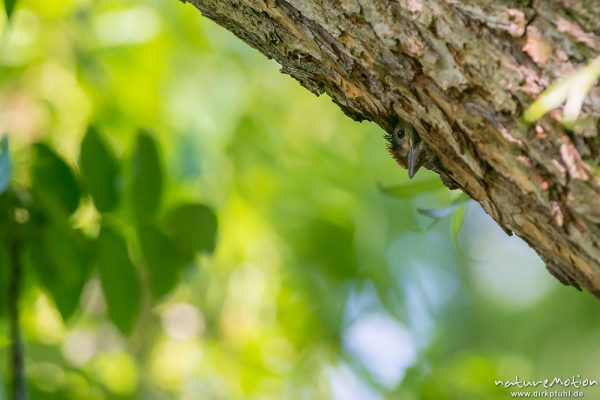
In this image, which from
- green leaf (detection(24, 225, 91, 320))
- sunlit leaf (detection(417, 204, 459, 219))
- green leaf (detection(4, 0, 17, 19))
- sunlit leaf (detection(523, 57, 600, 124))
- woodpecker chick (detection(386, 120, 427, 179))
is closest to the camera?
sunlit leaf (detection(523, 57, 600, 124))

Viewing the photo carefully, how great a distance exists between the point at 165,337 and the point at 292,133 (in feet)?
2.34

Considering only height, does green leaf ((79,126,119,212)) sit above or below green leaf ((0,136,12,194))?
below

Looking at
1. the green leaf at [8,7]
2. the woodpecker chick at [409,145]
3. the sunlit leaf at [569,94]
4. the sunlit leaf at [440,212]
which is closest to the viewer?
the sunlit leaf at [569,94]

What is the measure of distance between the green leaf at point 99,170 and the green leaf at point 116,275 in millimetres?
45

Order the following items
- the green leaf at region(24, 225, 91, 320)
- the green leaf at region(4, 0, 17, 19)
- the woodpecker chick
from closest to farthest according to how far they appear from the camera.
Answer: the woodpecker chick, the green leaf at region(4, 0, 17, 19), the green leaf at region(24, 225, 91, 320)

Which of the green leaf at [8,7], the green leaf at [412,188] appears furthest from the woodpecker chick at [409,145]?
the green leaf at [8,7]

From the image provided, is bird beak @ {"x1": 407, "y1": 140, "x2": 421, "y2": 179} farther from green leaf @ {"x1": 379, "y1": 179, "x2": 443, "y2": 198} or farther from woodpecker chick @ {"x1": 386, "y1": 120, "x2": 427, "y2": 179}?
green leaf @ {"x1": 379, "y1": 179, "x2": 443, "y2": 198}

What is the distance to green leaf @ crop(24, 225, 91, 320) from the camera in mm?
1224

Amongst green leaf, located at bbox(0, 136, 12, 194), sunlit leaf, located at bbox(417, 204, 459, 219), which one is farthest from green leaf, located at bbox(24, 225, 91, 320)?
sunlit leaf, located at bbox(417, 204, 459, 219)

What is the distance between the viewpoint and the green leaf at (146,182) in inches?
50.1

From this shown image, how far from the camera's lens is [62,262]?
1.22 metres

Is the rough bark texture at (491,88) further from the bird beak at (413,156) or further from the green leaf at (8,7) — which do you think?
the green leaf at (8,7)

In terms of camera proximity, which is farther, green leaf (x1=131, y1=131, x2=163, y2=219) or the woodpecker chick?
green leaf (x1=131, y1=131, x2=163, y2=219)

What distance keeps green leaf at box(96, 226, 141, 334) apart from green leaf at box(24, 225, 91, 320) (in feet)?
0.08
